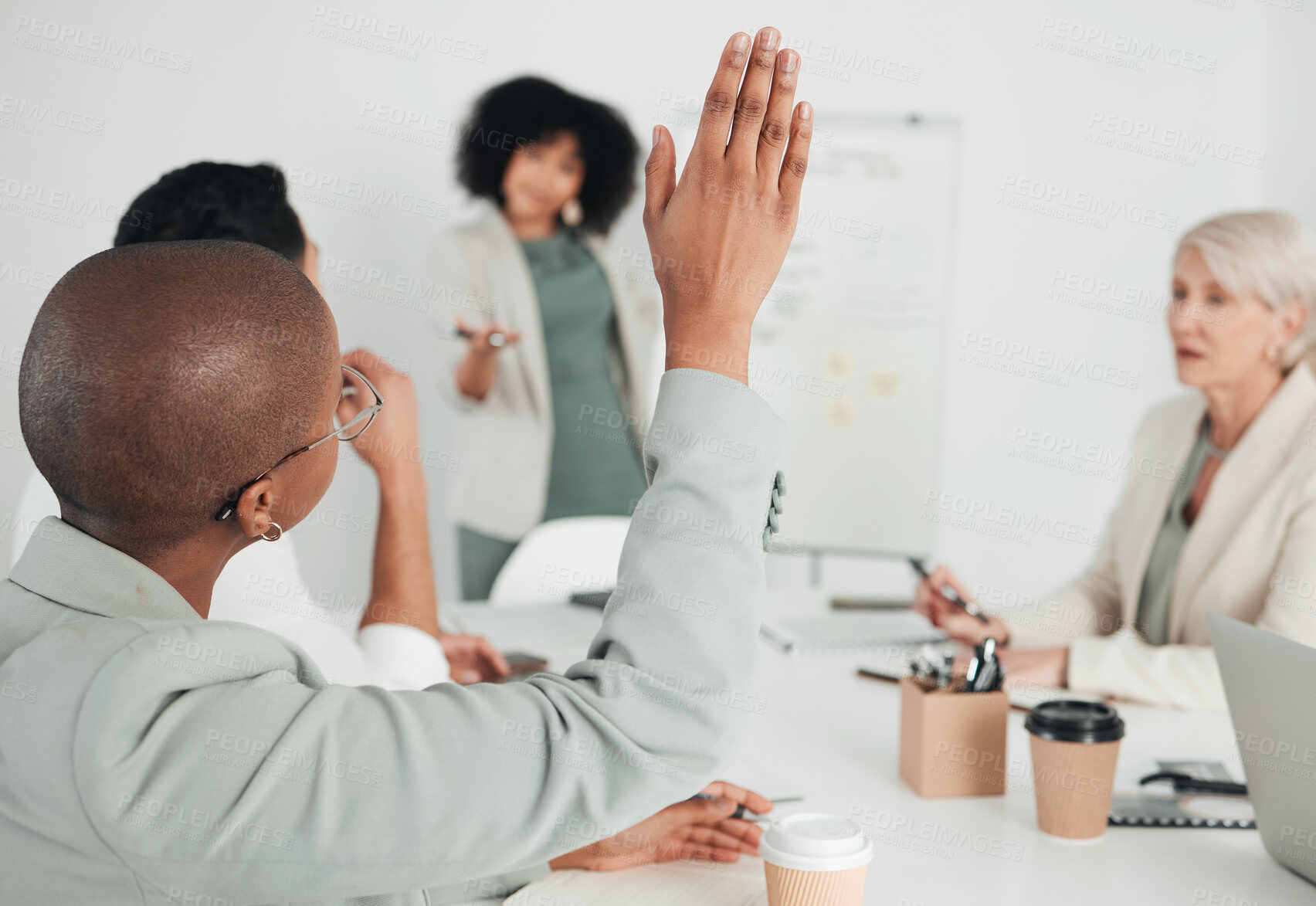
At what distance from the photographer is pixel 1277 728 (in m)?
0.94

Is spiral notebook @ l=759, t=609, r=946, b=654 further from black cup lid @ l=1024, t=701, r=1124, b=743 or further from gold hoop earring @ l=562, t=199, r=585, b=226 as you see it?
gold hoop earring @ l=562, t=199, r=585, b=226

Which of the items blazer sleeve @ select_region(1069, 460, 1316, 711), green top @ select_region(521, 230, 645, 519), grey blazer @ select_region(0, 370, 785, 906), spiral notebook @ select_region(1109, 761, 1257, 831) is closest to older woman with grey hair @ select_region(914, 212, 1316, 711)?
blazer sleeve @ select_region(1069, 460, 1316, 711)

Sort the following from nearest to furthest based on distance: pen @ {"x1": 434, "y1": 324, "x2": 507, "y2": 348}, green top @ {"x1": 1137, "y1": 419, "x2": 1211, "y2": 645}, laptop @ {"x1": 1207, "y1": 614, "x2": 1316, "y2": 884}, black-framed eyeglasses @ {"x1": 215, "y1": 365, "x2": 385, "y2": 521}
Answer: black-framed eyeglasses @ {"x1": 215, "y1": 365, "x2": 385, "y2": 521}
laptop @ {"x1": 1207, "y1": 614, "x2": 1316, "y2": 884}
green top @ {"x1": 1137, "y1": 419, "x2": 1211, "y2": 645}
pen @ {"x1": 434, "y1": 324, "x2": 507, "y2": 348}

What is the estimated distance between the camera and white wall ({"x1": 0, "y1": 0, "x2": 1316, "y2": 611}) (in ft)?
9.64

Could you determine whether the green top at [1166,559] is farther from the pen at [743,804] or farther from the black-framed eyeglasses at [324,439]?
the black-framed eyeglasses at [324,439]

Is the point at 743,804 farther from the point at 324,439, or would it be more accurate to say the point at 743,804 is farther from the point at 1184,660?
the point at 1184,660

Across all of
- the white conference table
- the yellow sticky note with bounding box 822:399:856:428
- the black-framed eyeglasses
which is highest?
the black-framed eyeglasses

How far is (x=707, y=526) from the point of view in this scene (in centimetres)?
64

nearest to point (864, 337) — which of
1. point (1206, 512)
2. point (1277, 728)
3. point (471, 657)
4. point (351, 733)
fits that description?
point (1206, 512)

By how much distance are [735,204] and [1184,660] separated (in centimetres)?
118

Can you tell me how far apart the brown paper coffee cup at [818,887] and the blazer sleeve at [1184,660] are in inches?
33.3

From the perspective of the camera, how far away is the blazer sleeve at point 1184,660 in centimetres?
148

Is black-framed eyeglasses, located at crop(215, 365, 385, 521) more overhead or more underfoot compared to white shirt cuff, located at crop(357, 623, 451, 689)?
more overhead

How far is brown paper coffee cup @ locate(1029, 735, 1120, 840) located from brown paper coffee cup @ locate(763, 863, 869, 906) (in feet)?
1.02
